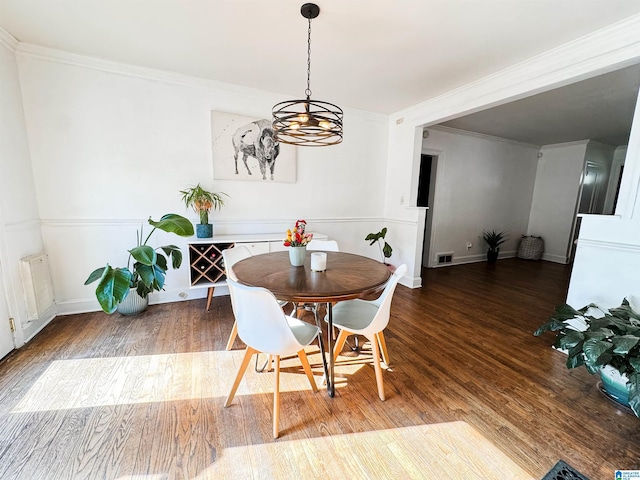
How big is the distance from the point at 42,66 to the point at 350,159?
350 centimetres

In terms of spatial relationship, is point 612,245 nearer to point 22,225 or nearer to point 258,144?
point 258,144

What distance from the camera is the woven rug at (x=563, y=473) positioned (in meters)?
1.28

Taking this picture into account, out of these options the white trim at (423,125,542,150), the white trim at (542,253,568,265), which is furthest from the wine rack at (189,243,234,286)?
the white trim at (542,253,568,265)

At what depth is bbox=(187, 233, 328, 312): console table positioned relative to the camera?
2.99 meters

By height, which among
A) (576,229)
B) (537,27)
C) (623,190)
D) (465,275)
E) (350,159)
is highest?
(537,27)

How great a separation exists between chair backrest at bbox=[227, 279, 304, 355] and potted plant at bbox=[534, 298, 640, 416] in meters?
1.78

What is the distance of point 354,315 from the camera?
6.51 ft

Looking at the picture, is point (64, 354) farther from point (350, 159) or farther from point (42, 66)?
point (350, 159)

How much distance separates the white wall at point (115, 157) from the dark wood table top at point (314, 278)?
5.28ft

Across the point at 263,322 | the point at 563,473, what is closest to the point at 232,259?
the point at 263,322

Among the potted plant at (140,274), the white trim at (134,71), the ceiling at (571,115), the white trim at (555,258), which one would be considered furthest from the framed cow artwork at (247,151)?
the white trim at (555,258)

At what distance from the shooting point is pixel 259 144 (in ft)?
11.4

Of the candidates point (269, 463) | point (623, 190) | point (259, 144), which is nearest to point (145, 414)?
point (269, 463)

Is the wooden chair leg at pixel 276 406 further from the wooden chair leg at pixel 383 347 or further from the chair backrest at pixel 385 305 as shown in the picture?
the wooden chair leg at pixel 383 347
